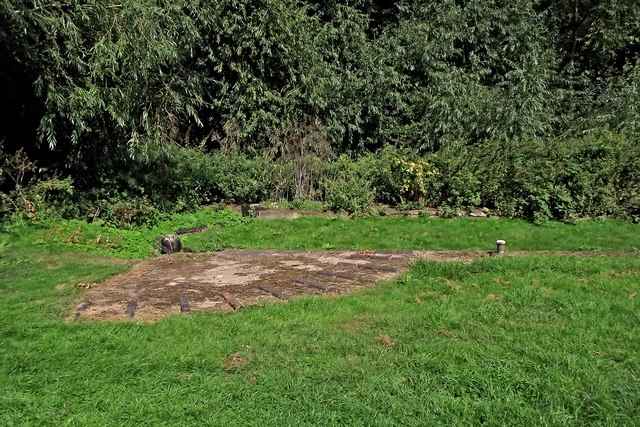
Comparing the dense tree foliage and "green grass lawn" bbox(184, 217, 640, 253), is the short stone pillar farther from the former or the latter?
the dense tree foliage

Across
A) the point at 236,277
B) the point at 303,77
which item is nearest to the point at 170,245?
the point at 236,277

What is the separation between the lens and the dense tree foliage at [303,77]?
26.0 feet

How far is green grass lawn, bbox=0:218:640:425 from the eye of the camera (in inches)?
122

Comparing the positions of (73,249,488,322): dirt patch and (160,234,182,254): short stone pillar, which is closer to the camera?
(73,249,488,322): dirt patch

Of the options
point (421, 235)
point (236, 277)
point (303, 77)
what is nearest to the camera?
point (236, 277)

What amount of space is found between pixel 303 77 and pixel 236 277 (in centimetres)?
814

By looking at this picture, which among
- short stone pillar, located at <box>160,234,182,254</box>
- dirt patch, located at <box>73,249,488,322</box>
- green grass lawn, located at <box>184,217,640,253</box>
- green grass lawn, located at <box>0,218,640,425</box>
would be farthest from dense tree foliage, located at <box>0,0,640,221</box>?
green grass lawn, located at <box>0,218,640,425</box>

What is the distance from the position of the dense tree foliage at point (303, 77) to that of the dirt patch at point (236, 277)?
129 inches

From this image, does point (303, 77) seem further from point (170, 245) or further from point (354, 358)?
point (354, 358)

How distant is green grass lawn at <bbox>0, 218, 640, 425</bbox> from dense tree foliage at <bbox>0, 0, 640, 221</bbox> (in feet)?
12.5

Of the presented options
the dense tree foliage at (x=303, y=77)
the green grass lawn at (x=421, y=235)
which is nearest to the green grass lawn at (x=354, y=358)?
the green grass lawn at (x=421, y=235)

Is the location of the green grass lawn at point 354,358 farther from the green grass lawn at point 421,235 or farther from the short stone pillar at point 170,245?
the green grass lawn at point 421,235

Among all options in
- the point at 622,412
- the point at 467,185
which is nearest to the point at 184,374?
the point at 622,412

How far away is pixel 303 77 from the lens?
12.8 metres
